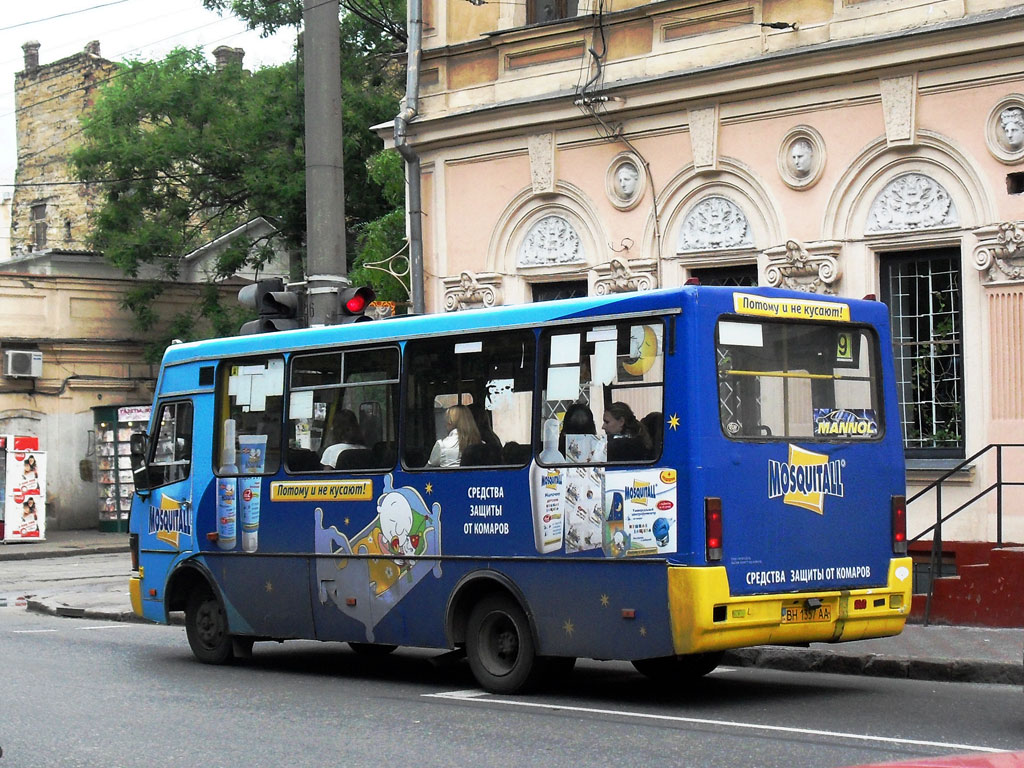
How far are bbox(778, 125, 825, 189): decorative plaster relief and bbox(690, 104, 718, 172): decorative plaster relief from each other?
2.60 ft

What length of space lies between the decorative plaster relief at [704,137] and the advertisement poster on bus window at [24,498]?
17284mm

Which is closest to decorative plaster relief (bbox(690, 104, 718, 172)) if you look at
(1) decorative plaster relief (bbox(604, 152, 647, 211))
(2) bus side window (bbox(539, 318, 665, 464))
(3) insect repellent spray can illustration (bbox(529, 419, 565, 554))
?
(1) decorative plaster relief (bbox(604, 152, 647, 211))

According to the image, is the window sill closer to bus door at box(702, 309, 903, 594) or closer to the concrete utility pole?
bus door at box(702, 309, 903, 594)

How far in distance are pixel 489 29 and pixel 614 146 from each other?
2439 millimetres

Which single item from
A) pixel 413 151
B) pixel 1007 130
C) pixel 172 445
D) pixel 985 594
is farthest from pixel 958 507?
pixel 413 151

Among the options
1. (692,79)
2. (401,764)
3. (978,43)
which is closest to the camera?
(401,764)

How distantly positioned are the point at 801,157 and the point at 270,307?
5629 millimetres

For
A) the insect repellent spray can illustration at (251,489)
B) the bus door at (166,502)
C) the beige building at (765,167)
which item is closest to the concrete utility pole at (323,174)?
the bus door at (166,502)

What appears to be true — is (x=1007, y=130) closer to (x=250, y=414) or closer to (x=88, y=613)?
(x=250, y=414)

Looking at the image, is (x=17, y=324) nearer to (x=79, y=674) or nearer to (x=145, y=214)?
(x=145, y=214)

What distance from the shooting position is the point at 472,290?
63.0 ft

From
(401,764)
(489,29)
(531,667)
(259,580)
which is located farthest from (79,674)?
(489,29)

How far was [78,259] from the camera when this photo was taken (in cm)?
3509

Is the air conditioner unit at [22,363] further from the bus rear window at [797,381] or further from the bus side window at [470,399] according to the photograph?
the bus rear window at [797,381]
